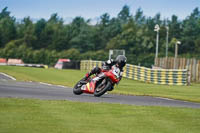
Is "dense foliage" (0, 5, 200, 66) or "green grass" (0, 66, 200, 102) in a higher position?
"dense foliage" (0, 5, 200, 66)

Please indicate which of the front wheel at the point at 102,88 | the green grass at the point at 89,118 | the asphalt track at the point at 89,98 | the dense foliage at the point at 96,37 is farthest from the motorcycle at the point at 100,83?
the dense foliage at the point at 96,37

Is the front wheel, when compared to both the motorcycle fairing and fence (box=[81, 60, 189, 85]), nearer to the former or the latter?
the motorcycle fairing

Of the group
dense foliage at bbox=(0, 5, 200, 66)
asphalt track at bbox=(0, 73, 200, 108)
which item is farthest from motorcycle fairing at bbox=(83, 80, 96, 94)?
dense foliage at bbox=(0, 5, 200, 66)

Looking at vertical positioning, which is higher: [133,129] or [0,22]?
[0,22]

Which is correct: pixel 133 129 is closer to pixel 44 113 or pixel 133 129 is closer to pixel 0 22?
pixel 44 113

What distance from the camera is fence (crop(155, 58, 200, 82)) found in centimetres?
3598

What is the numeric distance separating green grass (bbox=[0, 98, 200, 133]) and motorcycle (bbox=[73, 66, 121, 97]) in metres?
2.58

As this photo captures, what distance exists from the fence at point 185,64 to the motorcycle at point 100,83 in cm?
2165

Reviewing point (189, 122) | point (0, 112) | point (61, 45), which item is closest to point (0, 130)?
point (0, 112)

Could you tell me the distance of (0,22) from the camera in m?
108

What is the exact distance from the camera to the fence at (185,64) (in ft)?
118

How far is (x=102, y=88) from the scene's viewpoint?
14.7m

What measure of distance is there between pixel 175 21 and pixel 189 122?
91.0 metres

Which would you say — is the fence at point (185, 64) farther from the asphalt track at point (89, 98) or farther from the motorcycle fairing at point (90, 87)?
the motorcycle fairing at point (90, 87)
